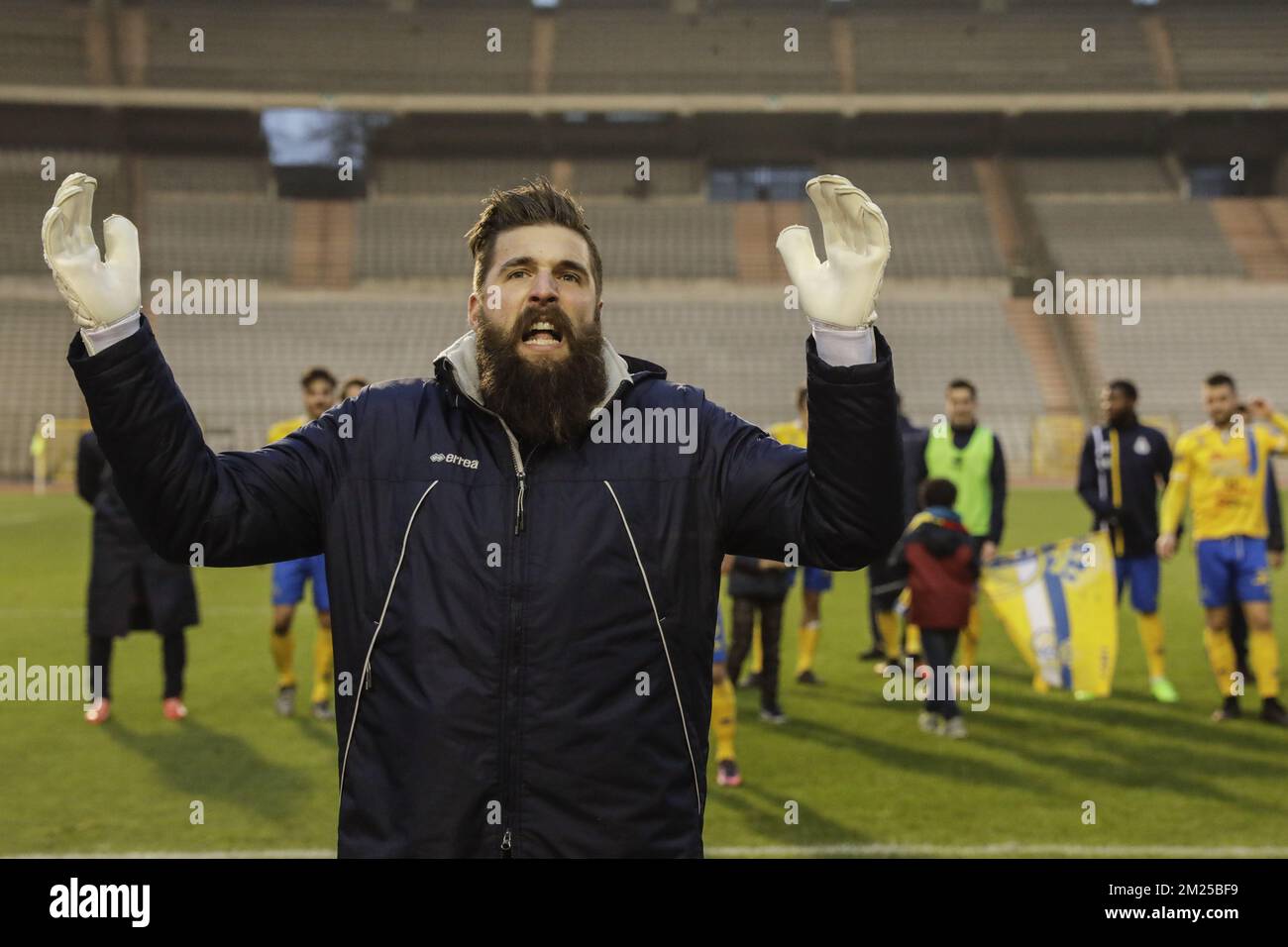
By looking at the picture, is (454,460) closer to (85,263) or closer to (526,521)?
(526,521)

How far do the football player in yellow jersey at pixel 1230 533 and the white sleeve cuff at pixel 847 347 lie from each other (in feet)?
21.6

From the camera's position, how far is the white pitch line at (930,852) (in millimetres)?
5168

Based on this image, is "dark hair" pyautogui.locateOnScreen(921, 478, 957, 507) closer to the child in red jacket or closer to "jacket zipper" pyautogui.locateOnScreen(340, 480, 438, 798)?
the child in red jacket

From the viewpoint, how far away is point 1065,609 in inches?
321

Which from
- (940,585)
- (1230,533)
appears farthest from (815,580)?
A: (1230,533)

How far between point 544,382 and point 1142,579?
7.31m

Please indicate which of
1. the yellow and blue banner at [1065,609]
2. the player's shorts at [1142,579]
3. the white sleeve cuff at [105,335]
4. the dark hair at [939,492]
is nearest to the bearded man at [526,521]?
the white sleeve cuff at [105,335]

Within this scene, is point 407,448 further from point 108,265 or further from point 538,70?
point 538,70

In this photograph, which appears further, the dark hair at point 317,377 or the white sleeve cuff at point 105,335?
the dark hair at point 317,377

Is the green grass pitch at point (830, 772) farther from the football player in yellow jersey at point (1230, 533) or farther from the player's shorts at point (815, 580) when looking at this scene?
the player's shorts at point (815, 580)

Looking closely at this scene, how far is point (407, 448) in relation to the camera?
2.30 m

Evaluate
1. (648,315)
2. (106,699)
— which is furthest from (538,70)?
(106,699)

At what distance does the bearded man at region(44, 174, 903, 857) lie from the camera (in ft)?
6.70
